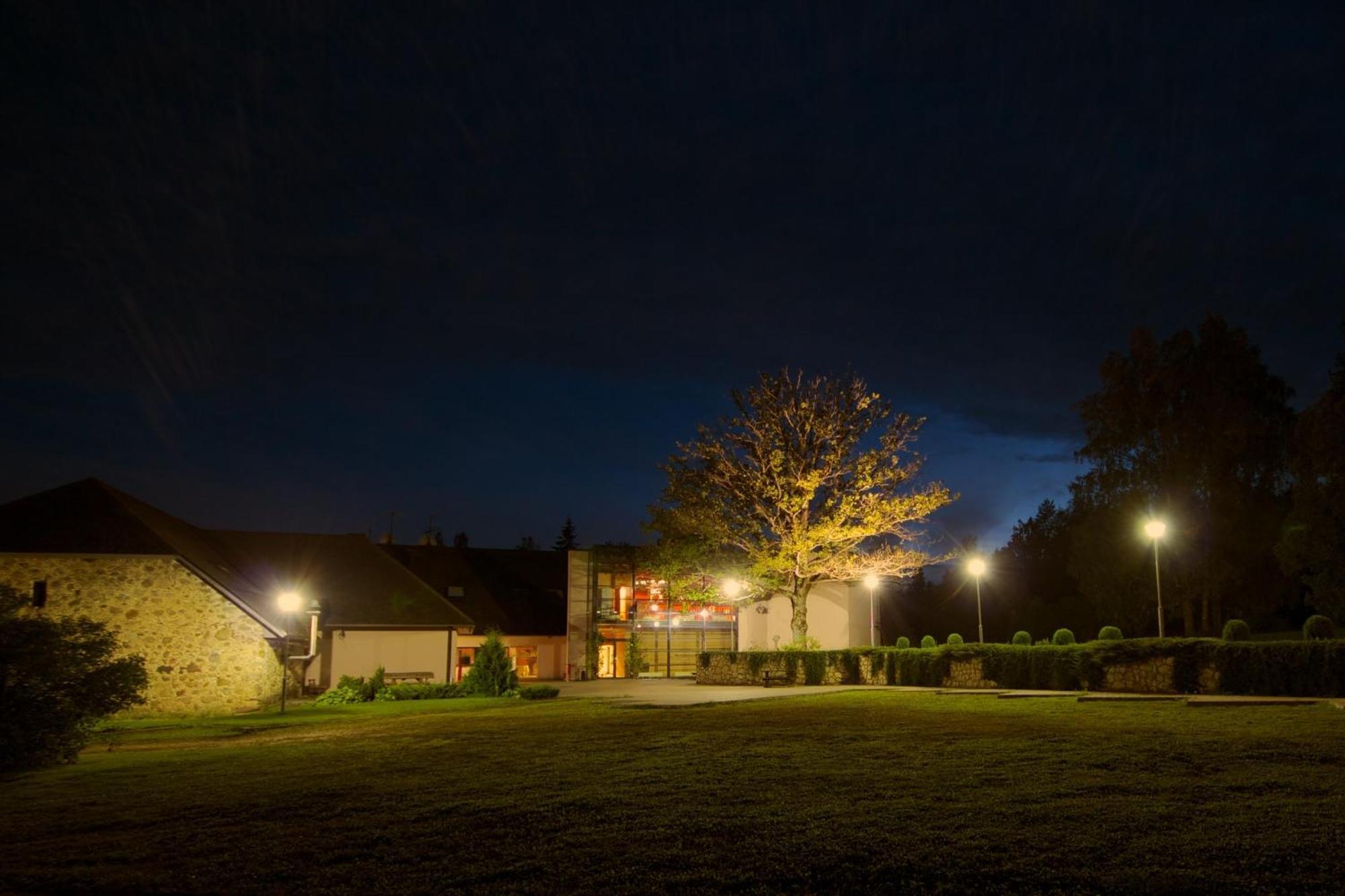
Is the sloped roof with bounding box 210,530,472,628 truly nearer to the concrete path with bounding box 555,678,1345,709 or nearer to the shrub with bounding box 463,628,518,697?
the shrub with bounding box 463,628,518,697

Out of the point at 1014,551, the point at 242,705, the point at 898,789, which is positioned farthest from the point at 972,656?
the point at 1014,551

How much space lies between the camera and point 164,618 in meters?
23.2

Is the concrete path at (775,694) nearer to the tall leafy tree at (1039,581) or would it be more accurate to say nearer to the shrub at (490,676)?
the shrub at (490,676)

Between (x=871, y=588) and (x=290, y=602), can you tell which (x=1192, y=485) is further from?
(x=290, y=602)

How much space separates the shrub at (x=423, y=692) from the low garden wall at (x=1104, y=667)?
28.8 feet

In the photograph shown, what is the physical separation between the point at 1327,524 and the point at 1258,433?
20.4 ft

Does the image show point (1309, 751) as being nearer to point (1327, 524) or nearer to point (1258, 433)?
point (1327, 524)

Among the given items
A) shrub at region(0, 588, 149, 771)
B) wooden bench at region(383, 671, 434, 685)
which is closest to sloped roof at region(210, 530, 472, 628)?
wooden bench at region(383, 671, 434, 685)

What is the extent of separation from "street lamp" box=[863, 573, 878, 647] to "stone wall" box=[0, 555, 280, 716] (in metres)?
17.3

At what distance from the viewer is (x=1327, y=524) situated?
29.6m

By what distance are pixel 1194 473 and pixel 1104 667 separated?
19291mm

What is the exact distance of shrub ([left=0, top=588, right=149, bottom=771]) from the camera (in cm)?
1184

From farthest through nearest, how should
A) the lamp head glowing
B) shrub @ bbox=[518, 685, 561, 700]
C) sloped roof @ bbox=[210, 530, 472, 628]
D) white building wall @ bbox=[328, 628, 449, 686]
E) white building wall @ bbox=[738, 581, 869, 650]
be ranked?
white building wall @ bbox=[738, 581, 869, 650]
sloped roof @ bbox=[210, 530, 472, 628]
white building wall @ bbox=[328, 628, 449, 686]
shrub @ bbox=[518, 685, 561, 700]
the lamp head glowing

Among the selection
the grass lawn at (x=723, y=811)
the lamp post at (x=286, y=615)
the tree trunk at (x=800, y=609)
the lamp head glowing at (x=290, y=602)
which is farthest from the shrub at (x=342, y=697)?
the tree trunk at (x=800, y=609)
